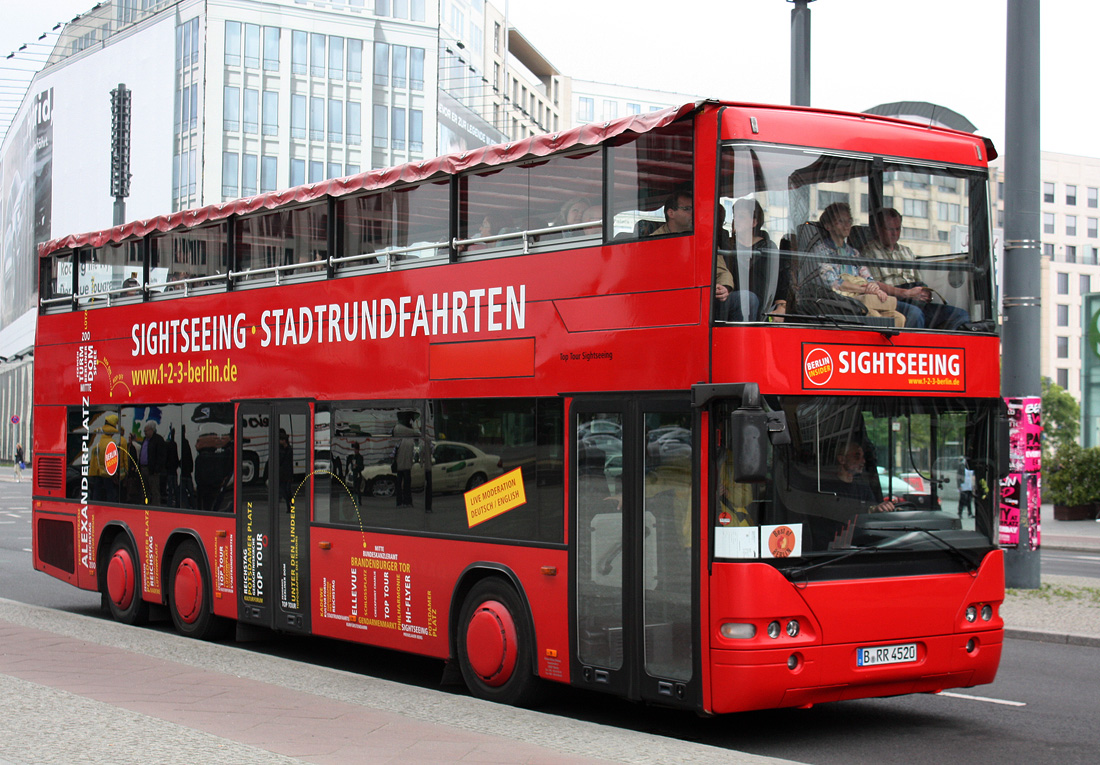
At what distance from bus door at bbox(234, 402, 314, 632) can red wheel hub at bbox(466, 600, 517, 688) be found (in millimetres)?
2508

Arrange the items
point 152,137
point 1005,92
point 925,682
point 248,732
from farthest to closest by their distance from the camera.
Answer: point 152,137 < point 1005,92 < point 925,682 < point 248,732

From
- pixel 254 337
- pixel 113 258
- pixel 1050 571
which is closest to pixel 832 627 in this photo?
pixel 254 337

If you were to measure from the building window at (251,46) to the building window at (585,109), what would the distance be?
55.8m

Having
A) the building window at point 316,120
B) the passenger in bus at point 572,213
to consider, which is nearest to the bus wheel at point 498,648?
the passenger in bus at point 572,213

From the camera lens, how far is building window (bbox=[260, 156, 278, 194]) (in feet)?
225

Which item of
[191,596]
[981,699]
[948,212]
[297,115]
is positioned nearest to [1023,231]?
[981,699]

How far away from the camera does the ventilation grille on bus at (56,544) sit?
49.3 ft

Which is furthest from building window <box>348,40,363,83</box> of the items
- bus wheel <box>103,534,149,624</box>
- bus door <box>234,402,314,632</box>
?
bus door <box>234,402,314,632</box>

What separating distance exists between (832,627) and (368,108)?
66843mm

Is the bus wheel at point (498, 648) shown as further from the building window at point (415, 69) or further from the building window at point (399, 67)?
Answer: the building window at point (415, 69)

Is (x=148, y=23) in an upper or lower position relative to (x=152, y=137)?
upper

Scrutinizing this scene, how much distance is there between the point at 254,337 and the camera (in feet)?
39.9

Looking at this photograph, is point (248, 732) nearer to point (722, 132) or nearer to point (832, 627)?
point (832, 627)

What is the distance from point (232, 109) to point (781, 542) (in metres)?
64.9
